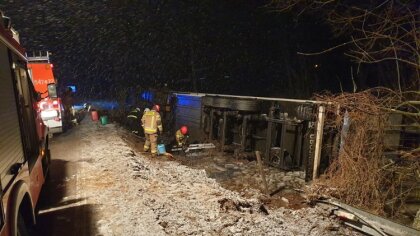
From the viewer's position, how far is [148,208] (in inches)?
188

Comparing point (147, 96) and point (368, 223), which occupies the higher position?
point (147, 96)

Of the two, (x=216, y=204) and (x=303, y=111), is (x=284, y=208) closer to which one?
(x=216, y=204)

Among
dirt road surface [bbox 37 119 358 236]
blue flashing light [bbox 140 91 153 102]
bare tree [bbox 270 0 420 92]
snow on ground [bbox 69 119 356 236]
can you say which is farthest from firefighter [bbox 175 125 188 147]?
blue flashing light [bbox 140 91 153 102]

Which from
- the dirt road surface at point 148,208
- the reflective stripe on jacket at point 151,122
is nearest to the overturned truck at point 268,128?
the dirt road surface at point 148,208

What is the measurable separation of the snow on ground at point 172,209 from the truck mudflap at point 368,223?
0.19 m

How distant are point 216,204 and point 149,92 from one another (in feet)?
49.1

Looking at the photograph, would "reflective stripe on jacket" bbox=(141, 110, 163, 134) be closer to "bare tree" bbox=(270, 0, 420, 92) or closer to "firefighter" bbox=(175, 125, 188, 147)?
"firefighter" bbox=(175, 125, 188, 147)

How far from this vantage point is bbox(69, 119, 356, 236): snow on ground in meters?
4.40

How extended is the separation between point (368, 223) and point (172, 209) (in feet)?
11.3

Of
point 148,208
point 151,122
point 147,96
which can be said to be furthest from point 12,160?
point 147,96

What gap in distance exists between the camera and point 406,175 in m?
5.24

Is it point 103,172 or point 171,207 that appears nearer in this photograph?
point 171,207

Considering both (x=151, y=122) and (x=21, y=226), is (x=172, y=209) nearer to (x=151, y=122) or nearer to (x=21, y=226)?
(x=21, y=226)

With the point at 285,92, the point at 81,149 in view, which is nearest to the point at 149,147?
the point at 81,149
